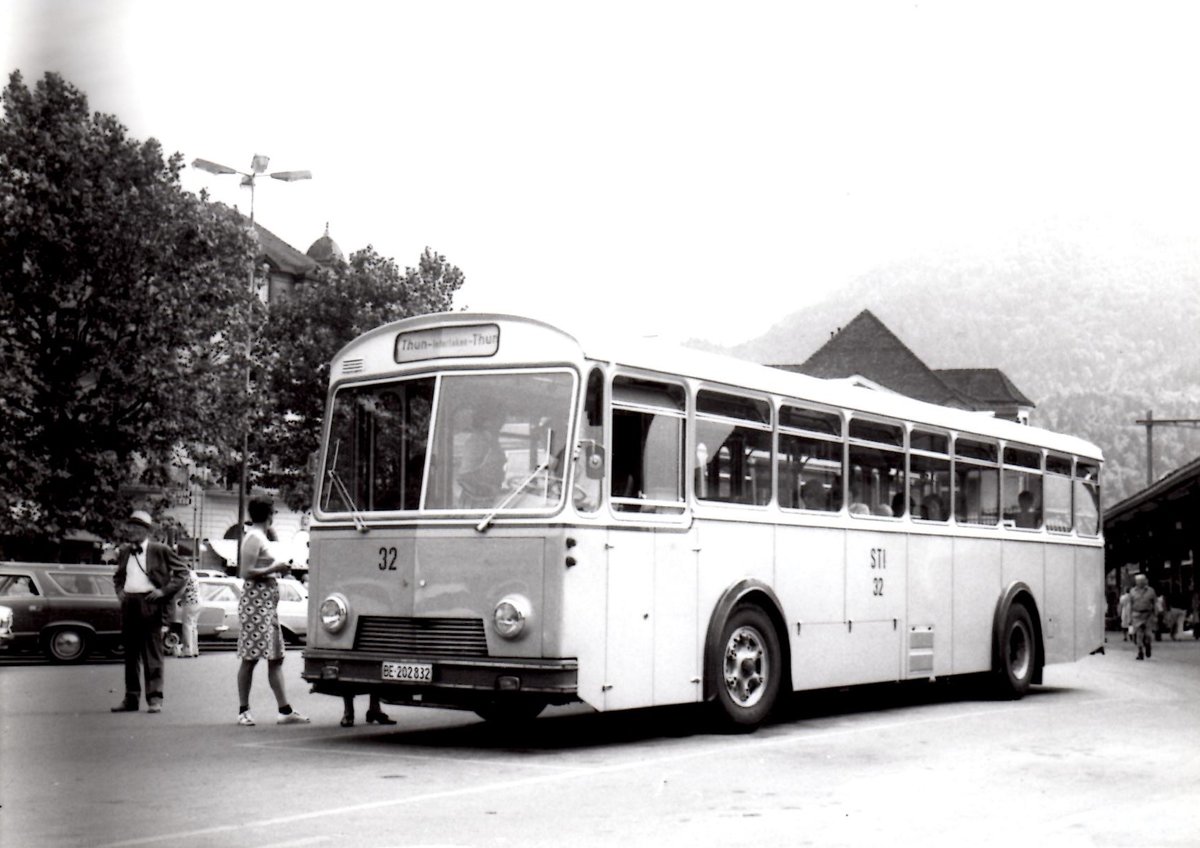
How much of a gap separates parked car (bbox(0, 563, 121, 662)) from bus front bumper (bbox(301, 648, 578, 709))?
15.8 m

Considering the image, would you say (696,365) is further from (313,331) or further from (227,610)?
(313,331)

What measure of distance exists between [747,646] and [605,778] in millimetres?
3153

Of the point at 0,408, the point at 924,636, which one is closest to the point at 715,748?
the point at 924,636

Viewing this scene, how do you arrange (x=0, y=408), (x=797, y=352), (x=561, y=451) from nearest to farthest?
(x=561, y=451)
(x=0, y=408)
(x=797, y=352)

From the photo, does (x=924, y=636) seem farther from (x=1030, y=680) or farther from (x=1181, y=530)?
(x=1181, y=530)

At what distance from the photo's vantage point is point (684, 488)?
12477 mm

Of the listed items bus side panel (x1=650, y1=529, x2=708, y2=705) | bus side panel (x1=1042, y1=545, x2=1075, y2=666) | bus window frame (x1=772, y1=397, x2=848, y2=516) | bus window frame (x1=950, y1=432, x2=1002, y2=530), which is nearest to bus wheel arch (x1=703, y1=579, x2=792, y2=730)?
bus side panel (x1=650, y1=529, x2=708, y2=705)

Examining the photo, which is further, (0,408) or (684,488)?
(0,408)

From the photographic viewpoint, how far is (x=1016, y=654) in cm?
1791

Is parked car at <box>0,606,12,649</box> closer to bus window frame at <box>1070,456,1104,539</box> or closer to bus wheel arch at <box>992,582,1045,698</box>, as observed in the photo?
bus wheel arch at <box>992,582,1045,698</box>

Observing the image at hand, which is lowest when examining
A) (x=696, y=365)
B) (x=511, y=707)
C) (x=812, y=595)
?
(x=511, y=707)

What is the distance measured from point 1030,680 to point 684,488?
7.19 m

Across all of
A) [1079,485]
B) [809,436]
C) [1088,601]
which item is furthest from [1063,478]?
[809,436]

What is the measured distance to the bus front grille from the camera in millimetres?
11328
